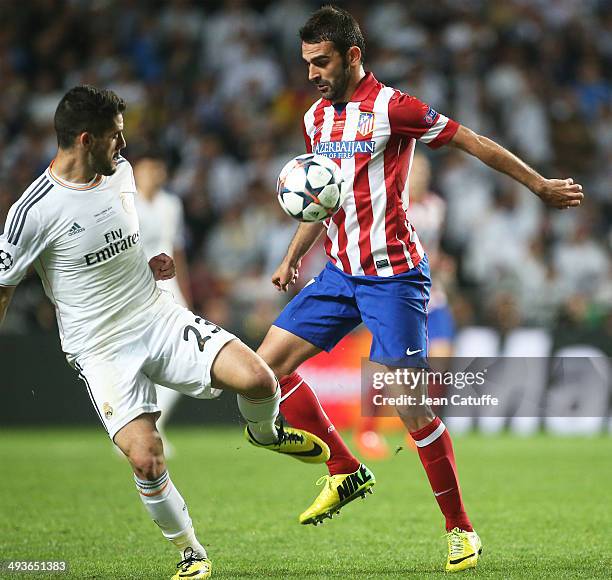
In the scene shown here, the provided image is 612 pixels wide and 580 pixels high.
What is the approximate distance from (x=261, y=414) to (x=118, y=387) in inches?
28.8

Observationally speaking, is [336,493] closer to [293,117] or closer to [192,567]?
[192,567]

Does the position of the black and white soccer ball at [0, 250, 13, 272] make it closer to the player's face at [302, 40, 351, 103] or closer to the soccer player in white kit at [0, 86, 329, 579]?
the soccer player in white kit at [0, 86, 329, 579]

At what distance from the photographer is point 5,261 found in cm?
481

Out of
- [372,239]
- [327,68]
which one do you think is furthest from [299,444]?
[327,68]

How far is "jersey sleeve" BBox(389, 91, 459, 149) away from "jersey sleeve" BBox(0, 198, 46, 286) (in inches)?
69.5

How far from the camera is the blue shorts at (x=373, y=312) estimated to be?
544 cm

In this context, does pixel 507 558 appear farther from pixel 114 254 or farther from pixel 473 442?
pixel 473 442

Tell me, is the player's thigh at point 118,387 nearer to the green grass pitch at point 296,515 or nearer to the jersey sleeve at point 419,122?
the green grass pitch at point 296,515

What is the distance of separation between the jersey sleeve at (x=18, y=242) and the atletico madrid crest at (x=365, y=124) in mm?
1621

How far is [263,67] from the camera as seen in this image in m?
14.6

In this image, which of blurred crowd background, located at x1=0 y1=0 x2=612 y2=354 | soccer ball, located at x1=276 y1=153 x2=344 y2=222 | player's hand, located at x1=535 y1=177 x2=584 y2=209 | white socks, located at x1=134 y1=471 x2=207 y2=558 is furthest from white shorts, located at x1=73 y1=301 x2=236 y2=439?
blurred crowd background, located at x1=0 y1=0 x2=612 y2=354

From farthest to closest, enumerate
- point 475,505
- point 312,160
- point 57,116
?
point 475,505, point 312,160, point 57,116

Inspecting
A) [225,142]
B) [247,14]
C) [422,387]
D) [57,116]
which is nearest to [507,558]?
[422,387]

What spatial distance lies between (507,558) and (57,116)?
2941mm
